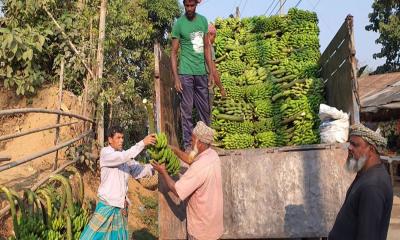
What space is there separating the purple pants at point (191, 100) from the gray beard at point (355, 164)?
7.75 feet

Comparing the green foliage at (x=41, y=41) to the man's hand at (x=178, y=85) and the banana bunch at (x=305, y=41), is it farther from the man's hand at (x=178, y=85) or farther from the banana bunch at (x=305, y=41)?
the banana bunch at (x=305, y=41)

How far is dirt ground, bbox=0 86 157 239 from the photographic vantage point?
727 cm

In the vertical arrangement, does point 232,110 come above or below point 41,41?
below

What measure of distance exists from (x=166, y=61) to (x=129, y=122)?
194 inches

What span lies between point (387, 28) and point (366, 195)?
1924 centimetres

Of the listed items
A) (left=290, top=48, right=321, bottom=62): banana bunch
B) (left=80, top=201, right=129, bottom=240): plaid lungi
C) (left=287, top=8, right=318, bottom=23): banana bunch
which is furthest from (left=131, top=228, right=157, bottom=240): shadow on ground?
(left=287, top=8, right=318, bottom=23): banana bunch

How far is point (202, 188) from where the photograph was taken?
3877 mm

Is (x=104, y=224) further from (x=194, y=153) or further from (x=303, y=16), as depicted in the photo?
(x=303, y=16)

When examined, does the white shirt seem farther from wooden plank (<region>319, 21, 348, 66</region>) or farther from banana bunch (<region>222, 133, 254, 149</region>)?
wooden plank (<region>319, 21, 348, 66</region>)

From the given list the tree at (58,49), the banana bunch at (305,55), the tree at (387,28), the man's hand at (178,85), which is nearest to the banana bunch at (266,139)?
the man's hand at (178,85)

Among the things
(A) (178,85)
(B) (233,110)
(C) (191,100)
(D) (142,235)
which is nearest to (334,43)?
(B) (233,110)

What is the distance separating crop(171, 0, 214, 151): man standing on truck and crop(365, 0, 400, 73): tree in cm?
1676

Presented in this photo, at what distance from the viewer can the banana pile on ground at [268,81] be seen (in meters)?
6.19

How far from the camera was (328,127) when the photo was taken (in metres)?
4.50
